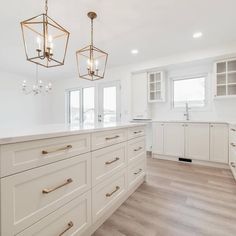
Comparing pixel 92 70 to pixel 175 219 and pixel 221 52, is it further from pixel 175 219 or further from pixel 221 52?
pixel 221 52

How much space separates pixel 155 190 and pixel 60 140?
1.71 m

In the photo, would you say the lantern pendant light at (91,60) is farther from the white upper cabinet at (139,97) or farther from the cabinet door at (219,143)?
the cabinet door at (219,143)

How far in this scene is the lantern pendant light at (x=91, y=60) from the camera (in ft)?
7.31

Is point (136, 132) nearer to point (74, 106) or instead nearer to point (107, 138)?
point (107, 138)

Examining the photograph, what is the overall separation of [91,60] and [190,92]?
2.93m

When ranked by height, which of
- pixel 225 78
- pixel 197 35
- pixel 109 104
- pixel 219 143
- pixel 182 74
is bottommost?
pixel 219 143

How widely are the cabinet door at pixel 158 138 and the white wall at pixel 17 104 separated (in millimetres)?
3969

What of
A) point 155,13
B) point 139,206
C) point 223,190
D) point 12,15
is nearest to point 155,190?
point 139,206

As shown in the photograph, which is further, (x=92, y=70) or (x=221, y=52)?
(x=221, y=52)

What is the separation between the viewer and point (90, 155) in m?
1.32

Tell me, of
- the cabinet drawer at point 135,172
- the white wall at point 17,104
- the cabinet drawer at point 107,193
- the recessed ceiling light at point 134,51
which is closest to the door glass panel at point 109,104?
the recessed ceiling light at point 134,51

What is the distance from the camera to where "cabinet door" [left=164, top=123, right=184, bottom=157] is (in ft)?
11.5

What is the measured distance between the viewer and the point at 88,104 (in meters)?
5.57

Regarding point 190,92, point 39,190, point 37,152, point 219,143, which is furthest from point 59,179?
point 190,92
